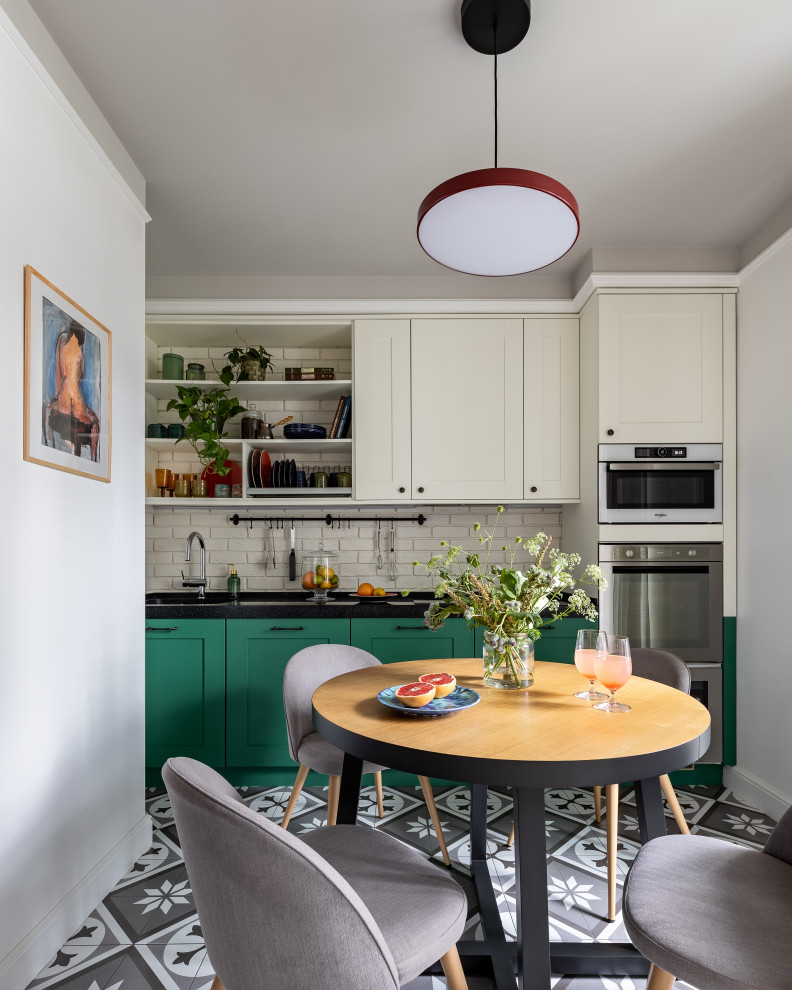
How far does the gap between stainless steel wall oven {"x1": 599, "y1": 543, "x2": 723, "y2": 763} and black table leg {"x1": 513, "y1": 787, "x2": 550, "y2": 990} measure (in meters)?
1.88

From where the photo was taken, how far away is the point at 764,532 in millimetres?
3033

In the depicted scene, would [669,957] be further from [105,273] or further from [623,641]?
[105,273]

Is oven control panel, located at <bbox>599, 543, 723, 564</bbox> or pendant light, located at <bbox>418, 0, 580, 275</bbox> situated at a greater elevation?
pendant light, located at <bbox>418, 0, 580, 275</bbox>

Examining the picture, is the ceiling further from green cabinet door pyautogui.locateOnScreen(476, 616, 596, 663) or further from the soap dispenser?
green cabinet door pyautogui.locateOnScreen(476, 616, 596, 663)

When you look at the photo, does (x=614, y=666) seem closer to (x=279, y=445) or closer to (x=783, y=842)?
(x=783, y=842)

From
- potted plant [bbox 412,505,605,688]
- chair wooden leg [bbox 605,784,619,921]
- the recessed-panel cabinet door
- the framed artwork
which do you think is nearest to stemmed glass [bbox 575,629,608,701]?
potted plant [bbox 412,505,605,688]

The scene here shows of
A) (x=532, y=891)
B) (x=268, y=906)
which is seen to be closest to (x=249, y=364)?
(x=532, y=891)

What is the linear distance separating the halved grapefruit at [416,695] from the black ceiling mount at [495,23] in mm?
1752

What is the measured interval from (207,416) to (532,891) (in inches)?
106

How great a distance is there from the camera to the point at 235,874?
104 cm

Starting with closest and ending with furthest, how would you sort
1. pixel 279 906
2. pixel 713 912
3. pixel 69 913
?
1. pixel 279 906
2. pixel 713 912
3. pixel 69 913

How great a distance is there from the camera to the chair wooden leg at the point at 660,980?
52.5 inches

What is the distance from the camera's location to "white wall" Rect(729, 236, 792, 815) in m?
2.87

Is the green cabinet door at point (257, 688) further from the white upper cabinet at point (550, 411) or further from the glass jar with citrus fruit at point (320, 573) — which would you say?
the white upper cabinet at point (550, 411)
